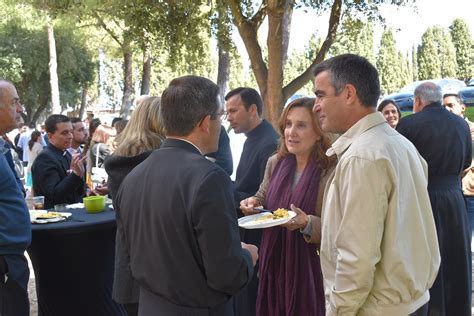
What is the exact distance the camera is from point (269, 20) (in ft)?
26.5

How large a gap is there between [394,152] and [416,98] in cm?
303

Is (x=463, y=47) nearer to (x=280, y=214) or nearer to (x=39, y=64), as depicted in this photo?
(x=39, y=64)

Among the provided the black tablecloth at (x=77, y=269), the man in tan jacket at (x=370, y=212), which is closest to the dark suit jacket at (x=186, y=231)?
the man in tan jacket at (x=370, y=212)

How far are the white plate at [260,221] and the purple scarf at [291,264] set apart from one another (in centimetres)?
12

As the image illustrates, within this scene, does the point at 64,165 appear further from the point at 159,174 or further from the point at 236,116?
the point at 159,174

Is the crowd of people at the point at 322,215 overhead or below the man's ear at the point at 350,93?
below

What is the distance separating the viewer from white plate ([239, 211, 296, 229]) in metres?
2.89

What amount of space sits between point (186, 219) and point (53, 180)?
3020mm

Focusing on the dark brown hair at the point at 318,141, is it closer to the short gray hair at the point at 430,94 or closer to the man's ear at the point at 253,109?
the man's ear at the point at 253,109

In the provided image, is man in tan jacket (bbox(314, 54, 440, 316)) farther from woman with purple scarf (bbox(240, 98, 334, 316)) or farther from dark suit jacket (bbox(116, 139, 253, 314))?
woman with purple scarf (bbox(240, 98, 334, 316))

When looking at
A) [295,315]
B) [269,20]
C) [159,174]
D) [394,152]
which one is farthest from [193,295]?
[269,20]

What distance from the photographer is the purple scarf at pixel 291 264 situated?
10.2 ft

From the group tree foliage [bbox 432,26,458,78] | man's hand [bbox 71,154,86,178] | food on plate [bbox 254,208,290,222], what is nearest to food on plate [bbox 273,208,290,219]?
food on plate [bbox 254,208,290,222]

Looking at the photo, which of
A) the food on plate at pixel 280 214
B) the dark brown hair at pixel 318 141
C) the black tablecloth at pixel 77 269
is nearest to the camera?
the food on plate at pixel 280 214
